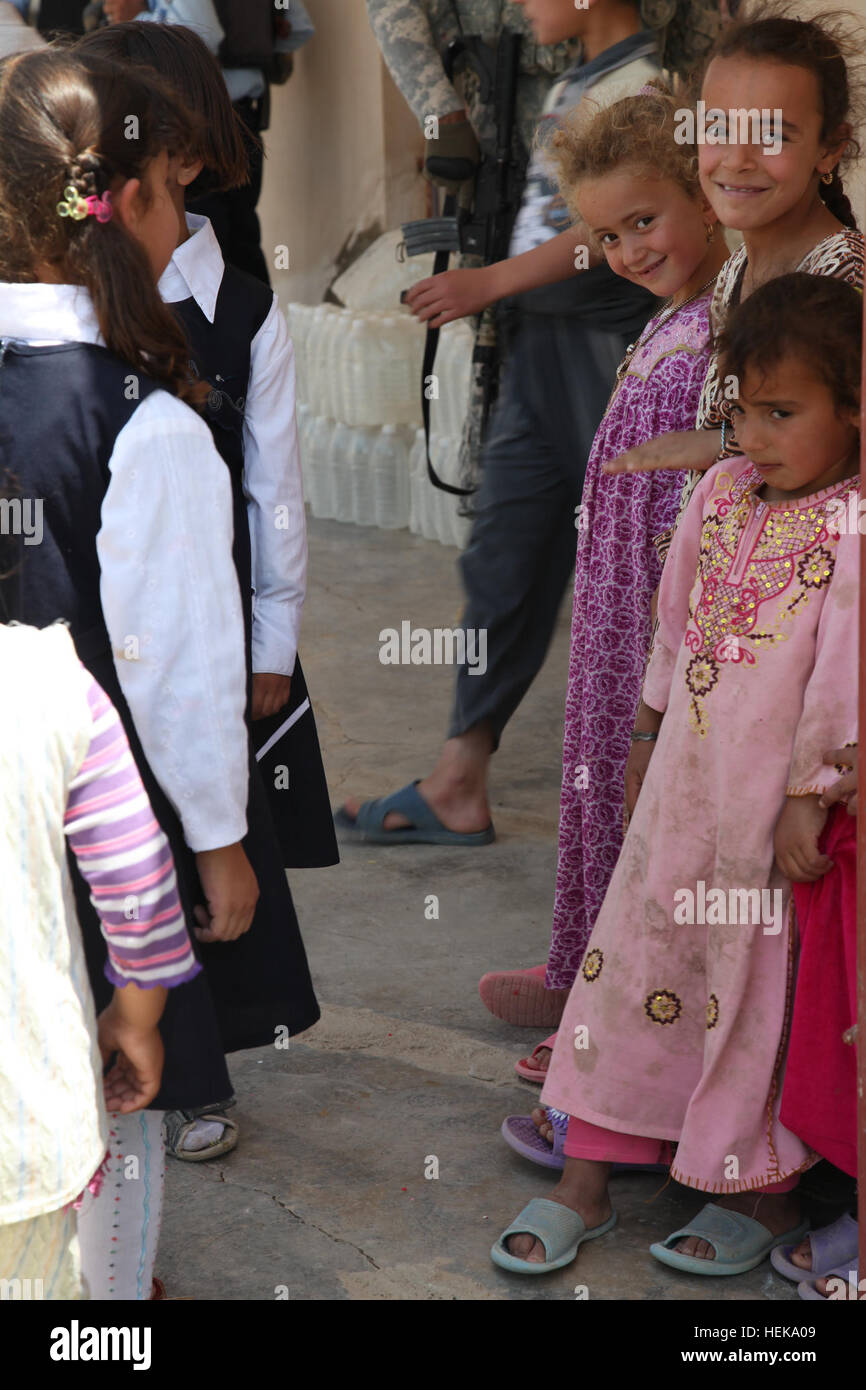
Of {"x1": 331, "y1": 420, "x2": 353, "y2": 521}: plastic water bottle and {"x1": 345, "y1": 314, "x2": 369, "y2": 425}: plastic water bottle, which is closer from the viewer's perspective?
{"x1": 345, "y1": 314, "x2": 369, "y2": 425}: plastic water bottle

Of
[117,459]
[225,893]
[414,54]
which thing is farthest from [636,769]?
[414,54]

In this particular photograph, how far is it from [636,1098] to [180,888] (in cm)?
73

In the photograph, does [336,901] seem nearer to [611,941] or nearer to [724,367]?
[611,941]

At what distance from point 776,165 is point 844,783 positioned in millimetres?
791

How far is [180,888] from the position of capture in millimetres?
1811

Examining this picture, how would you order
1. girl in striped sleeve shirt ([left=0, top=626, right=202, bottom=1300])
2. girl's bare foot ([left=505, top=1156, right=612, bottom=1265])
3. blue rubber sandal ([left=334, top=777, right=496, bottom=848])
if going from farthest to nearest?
blue rubber sandal ([left=334, top=777, right=496, bottom=848]), girl's bare foot ([left=505, top=1156, right=612, bottom=1265]), girl in striped sleeve shirt ([left=0, top=626, right=202, bottom=1300])

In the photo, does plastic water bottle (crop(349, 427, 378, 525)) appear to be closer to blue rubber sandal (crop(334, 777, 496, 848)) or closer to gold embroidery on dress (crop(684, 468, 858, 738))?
blue rubber sandal (crop(334, 777, 496, 848))

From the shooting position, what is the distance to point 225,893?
1804mm

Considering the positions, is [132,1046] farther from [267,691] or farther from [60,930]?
[267,691]

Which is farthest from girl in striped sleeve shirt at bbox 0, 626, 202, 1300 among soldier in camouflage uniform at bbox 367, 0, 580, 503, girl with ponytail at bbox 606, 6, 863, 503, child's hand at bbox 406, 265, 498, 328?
soldier in camouflage uniform at bbox 367, 0, 580, 503

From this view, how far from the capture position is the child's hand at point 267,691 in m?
2.29

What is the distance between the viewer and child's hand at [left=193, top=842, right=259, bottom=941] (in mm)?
1791

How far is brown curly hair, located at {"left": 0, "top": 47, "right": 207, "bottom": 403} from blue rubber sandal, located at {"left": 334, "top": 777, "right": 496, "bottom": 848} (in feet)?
6.36
